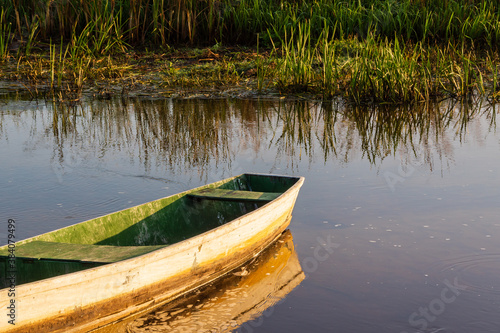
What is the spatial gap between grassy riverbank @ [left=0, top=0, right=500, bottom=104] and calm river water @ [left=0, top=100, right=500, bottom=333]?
2.97 feet

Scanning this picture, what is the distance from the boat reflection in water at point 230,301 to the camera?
3.90 metres

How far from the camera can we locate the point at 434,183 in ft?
21.0

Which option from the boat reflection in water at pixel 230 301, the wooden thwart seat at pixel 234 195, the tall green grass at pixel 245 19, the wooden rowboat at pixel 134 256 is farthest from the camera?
the tall green grass at pixel 245 19

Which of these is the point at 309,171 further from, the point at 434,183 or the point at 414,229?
the point at 414,229

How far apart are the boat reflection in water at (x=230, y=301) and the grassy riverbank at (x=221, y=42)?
6.13 metres

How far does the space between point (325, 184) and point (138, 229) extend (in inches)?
81.6

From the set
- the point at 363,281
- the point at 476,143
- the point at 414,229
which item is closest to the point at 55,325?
the point at 363,281

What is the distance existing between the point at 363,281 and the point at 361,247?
574 millimetres

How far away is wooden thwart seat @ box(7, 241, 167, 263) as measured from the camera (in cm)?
398

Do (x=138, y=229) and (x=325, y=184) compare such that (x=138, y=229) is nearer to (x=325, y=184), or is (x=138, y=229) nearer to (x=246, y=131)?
(x=325, y=184)

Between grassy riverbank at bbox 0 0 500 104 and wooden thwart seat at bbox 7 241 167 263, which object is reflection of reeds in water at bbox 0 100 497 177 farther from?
wooden thwart seat at bbox 7 241 167 263

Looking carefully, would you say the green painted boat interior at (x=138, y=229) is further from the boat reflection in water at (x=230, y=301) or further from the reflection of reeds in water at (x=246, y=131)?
the reflection of reeds in water at (x=246, y=131)

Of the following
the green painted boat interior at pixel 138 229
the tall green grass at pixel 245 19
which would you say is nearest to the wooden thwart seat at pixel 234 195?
the green painted boat interior at pixel 138 229

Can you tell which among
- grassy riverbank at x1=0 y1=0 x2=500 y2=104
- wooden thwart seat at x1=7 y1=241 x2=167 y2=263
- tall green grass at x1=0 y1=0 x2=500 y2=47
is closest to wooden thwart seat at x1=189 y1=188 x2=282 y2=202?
wooden thwart seat at x1=7 y1=241 x2=167 y2=263
